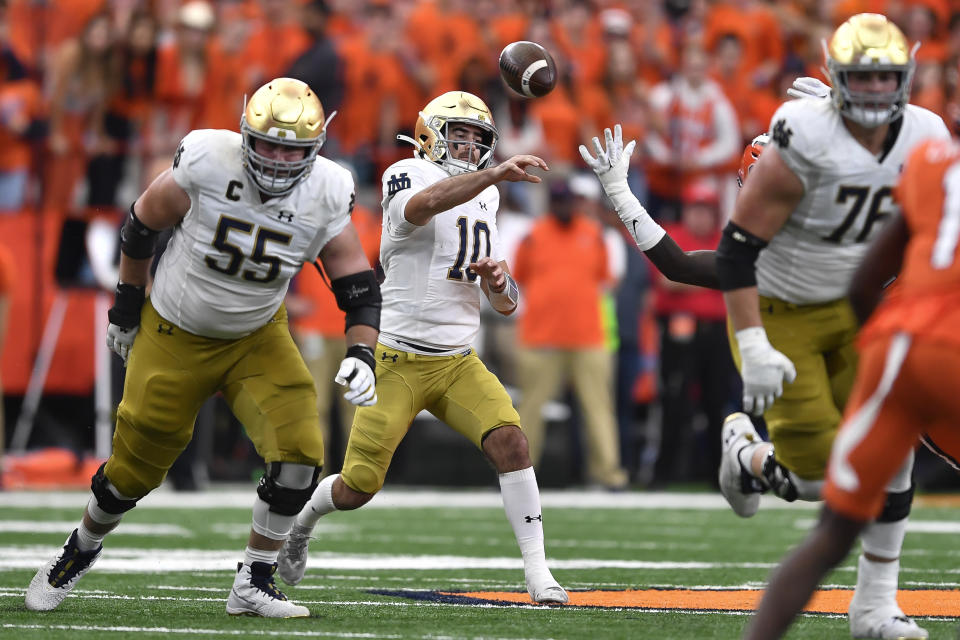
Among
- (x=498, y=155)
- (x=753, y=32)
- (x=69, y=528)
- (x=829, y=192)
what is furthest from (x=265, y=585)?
(x=753, y=32)

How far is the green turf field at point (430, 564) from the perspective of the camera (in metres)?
5.08

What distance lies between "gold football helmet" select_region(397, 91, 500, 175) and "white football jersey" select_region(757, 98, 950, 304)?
158 cm

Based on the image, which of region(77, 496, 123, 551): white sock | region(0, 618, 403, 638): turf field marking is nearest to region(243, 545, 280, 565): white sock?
region(77, 496, 123, 551): white sock

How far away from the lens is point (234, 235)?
5359mm

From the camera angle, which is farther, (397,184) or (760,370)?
(397,184)

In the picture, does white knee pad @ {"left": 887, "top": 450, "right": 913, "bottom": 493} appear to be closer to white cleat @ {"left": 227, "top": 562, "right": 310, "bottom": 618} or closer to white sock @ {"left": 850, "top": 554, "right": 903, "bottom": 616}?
white sock @ {"left": 850, "top": 554, "right": 903, "bottom": 616}

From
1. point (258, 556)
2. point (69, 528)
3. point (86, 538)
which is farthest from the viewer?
point (69, 528)

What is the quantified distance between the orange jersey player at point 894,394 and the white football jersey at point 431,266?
8.70ft

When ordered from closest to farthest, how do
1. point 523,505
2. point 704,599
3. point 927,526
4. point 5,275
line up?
point 704,599 → point 523,505 → point 927,526 → point 5,275

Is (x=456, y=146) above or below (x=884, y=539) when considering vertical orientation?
above

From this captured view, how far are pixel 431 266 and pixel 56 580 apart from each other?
1.83 m

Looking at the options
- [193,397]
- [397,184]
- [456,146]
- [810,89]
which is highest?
[810,89]

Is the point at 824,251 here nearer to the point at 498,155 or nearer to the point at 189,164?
the point at 189,164

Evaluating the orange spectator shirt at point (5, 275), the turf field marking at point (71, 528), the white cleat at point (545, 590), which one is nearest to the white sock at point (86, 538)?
the white cleat at point (545, 590)
